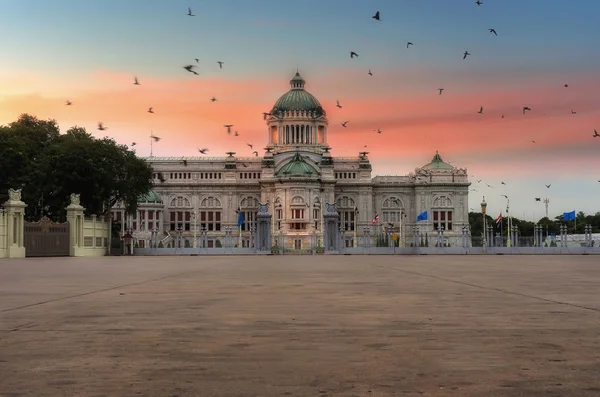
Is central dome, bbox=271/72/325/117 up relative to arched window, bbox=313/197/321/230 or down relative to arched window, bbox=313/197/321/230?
up

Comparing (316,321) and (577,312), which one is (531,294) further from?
(316,321)

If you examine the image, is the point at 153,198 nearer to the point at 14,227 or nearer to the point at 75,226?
the point at 75,226

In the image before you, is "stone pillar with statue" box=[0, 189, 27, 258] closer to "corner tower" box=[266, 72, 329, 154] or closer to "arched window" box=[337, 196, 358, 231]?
"arched window" box=[337, 196, 358, 231]

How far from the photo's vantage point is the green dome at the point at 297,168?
144m

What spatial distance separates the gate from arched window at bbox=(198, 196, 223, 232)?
8900cm

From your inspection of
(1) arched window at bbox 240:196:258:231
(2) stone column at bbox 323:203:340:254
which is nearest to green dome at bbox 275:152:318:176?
(1) arched window at bbox 240:196:258:231

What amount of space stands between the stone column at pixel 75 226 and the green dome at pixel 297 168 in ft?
257

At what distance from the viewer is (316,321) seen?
11.9 metres

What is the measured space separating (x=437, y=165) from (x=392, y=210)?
534 inches

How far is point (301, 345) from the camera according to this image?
912 cm

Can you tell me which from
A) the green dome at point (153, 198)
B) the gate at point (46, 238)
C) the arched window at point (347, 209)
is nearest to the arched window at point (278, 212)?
the arched window at point (347, 209)

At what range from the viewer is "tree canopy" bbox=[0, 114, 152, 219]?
233 feet

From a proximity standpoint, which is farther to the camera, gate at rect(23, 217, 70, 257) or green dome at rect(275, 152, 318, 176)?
green dome at rect(275, 152, 318, 176)

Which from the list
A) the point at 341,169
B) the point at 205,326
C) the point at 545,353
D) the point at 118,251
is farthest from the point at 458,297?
the point at 341,169
